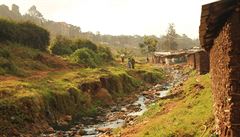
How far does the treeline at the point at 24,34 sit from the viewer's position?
54919 mm

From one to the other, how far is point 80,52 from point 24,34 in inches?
348

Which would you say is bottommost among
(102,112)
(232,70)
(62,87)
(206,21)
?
(102,112)

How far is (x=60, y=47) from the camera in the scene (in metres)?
69.2

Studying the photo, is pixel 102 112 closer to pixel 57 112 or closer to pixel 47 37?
pixel 57 112

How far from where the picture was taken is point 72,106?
3759 cm

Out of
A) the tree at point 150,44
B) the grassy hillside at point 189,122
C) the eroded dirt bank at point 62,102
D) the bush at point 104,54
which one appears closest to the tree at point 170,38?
the tree at point 150,44

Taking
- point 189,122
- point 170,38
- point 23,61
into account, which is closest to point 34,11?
point 170,38

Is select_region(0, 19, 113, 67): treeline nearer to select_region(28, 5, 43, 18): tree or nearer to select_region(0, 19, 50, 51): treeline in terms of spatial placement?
select_region(0, 19, 50, 51): treeline

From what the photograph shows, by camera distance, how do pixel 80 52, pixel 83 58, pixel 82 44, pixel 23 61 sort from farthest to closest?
1. pixel 82 44
2. pixel 80 52
3. pixel 83 58
4. pixel 23 61

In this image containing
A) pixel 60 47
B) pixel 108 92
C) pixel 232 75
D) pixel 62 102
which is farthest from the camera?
pixel 60 47

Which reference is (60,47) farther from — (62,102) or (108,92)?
(62,102)

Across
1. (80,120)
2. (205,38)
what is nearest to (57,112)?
(80,120)

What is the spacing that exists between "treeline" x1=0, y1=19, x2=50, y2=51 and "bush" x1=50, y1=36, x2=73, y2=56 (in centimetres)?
311

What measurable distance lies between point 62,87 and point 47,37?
2782cm
